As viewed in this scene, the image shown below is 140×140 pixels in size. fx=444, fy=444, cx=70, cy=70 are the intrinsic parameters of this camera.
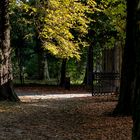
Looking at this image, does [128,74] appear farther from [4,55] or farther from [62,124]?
[4,55]

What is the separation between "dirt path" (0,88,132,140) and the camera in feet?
34.3

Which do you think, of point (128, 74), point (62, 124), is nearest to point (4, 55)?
point (128, 74)

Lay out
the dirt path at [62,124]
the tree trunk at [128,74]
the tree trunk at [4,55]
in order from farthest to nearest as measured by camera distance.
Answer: the tree trunk at [4,55] → the tree trunk at [128,74] → the dirt path at [62,124]

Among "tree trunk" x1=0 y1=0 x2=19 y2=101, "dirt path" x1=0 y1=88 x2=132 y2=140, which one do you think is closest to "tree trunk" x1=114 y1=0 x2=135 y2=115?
"dirt path" x1=0 y1=88 x2=132 y2=140

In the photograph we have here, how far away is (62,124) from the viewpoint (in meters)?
12.3

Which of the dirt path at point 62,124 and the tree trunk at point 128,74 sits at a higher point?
the tree trunk at point 128,74

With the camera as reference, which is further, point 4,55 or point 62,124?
point 4,55

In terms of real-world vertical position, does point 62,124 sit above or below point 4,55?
below

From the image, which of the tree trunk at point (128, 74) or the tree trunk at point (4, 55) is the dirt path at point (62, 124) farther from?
the tree trunk at point (4, 55)

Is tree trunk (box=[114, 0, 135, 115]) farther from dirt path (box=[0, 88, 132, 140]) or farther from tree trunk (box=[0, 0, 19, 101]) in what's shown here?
tree trunk (box=[0, 0, 19, 101])

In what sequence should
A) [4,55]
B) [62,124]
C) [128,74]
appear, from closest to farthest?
[62,124] < [128,74] < [4,55]

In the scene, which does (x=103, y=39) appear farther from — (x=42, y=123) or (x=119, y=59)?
(x=42, y=123)

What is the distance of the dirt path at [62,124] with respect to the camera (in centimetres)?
1046

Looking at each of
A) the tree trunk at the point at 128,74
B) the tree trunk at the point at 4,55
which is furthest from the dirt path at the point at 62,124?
the tree trunk at the point at 4,55
